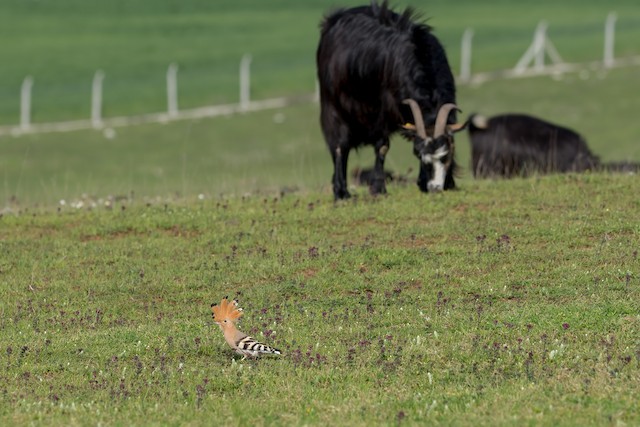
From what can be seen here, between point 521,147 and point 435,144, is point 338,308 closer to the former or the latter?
point 435,144

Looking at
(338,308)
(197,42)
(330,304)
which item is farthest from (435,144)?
(197,42)

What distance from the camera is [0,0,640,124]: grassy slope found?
53.7 metres

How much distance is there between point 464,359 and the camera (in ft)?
38.1

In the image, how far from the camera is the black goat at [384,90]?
757 inches

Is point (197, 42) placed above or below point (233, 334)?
above

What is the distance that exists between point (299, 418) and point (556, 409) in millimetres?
2031

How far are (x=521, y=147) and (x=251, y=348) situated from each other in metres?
16.2

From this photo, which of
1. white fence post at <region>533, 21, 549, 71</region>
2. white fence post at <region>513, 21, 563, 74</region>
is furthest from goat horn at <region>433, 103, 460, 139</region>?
white fence post at <region>533, 21, 549, 71</region>

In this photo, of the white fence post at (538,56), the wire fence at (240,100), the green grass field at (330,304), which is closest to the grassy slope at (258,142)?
the wire fence at (240,100)

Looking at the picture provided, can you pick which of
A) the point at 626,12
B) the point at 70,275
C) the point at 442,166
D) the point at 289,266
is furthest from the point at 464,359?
the point at 626,12

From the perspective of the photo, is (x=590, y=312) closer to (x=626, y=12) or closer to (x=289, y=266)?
(x=289, y=266)

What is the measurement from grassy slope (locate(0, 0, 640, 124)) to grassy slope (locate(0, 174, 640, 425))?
106 ft

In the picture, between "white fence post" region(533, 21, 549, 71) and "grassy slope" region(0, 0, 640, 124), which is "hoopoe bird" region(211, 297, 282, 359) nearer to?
"grassy slope" region(0, 0, 640, 124)

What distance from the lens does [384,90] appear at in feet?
64.8
